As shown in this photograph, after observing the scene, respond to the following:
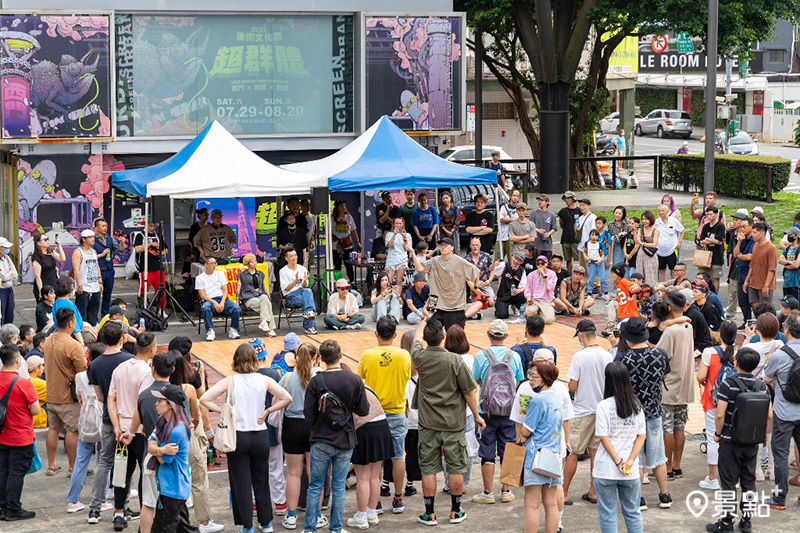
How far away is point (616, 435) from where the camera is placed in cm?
859

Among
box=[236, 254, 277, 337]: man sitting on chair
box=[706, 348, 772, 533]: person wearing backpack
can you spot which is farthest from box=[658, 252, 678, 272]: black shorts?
box=[706, 348, 772, 533]: person wearing backpack

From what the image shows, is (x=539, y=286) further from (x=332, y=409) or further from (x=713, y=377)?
(x=332, y=409)

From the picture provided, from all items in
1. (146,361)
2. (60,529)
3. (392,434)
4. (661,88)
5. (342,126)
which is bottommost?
(60,529)

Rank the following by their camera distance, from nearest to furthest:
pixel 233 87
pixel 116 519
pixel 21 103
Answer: pixel 116 519, pixel 21 103, pixel 233 87

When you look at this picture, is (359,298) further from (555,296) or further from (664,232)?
(664,232)

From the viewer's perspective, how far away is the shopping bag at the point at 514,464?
936 cm

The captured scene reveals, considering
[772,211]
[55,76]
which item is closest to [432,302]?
[55,76]

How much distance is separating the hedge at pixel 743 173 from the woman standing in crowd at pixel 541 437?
2389 cm

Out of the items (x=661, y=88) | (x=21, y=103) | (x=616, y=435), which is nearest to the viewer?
(x=616, y=435)

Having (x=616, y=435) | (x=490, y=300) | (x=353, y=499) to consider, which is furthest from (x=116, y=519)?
(x=490, y=300)

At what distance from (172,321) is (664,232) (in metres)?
8.26

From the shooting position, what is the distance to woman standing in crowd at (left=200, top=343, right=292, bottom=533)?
921cm

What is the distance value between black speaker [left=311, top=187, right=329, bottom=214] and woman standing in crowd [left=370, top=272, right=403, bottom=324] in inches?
58.1

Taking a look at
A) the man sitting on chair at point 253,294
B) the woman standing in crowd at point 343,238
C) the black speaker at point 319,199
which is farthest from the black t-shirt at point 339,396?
the woman standing in crowd at point 343,238
